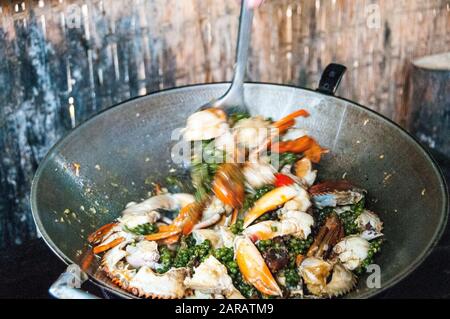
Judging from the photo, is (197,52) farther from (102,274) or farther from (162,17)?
(102,274)

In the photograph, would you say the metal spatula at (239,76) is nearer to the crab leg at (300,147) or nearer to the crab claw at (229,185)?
the crab leg at (300,147)

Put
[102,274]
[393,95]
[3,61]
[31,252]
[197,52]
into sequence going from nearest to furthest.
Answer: [102,274]
[3,61]
[31,252]
[197,52]
[393,95]

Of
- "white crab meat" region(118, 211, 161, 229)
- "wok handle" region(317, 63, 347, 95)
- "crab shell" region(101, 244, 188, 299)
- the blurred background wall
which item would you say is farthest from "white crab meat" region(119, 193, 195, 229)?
the blurred background wall

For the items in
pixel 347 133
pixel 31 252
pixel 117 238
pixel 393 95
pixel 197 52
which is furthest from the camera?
pixel 393 95

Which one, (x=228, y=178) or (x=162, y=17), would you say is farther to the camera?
(x=162, y=17)

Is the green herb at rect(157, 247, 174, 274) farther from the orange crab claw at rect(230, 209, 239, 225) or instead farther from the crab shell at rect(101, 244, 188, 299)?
the orange crab claw at rect(230, 209, 239, 225)

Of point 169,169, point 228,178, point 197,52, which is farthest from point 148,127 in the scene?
point 197,52
